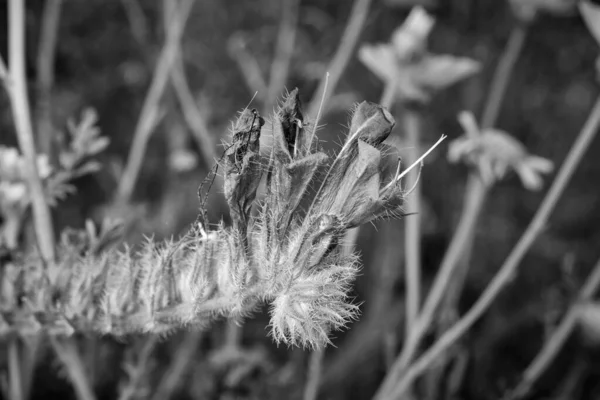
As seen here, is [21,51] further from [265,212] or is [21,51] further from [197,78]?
[197,78]

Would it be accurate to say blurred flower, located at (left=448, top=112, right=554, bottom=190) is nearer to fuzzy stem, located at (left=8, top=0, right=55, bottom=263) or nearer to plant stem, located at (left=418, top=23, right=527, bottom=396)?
plant stem, located at (left=418, top=23, right=527, bottom=396)

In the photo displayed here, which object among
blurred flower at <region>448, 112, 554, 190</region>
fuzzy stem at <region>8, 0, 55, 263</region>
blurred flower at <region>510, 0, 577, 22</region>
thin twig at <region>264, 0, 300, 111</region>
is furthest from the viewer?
thin twig at <region>264, 0, 300, 111</region>

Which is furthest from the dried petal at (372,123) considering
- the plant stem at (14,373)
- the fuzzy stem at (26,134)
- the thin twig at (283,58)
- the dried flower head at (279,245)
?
the thin twig at (283,58)

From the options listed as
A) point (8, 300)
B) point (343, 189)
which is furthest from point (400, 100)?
point (8, 300)

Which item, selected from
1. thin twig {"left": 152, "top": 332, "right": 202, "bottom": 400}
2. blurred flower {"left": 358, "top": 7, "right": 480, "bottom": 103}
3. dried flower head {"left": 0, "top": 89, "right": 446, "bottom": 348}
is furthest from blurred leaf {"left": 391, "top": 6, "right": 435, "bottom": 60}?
thin twig {"left": 152, "top": 332, "right": 202, "bottom": 400}

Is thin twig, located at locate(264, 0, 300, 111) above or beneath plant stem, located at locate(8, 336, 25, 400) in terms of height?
above

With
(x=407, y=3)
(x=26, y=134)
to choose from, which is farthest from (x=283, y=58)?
(x=26, y=134)

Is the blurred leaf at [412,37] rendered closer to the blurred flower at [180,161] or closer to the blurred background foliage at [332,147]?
the blurred background foliage at [332,147]
